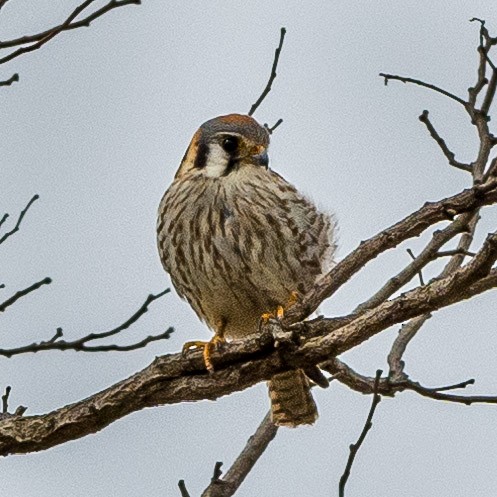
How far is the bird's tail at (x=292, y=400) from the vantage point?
539 cm

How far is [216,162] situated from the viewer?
5703 mm

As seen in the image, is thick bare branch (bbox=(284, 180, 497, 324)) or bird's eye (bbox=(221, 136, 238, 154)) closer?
thick bare branch (bbox=(284, 180, 497, 324))

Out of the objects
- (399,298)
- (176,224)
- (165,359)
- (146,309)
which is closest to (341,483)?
(399,298)

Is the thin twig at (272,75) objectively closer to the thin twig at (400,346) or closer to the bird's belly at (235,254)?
the bird's belly at (235,254)

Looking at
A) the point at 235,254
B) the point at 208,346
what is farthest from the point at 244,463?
the point at 235,254

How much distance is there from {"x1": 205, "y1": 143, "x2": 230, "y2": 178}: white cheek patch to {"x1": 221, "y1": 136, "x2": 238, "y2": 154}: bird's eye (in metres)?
0.02

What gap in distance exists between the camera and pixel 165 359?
4184 mm

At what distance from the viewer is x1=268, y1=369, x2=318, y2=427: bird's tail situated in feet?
17.7

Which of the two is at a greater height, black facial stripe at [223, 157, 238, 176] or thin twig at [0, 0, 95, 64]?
black facial stripe at [223, 157, 238, 176]

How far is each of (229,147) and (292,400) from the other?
1.33 meters

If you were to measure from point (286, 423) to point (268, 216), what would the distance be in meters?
1.01

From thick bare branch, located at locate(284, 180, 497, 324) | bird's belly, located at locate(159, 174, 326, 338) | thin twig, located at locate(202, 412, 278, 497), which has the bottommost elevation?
thin twig, located at locate(202, 412, 278, 497)

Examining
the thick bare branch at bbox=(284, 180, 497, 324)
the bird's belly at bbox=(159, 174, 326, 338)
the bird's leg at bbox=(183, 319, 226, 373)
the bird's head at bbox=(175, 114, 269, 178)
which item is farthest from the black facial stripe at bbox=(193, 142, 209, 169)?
the thick bare branch at bbox=(284, 180, 497, 324)

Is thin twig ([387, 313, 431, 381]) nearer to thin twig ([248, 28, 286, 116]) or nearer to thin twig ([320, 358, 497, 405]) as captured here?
thin twig ([320, 358, 497, 405])
